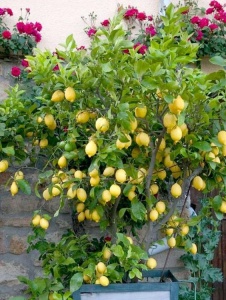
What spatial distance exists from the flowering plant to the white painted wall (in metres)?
0.07

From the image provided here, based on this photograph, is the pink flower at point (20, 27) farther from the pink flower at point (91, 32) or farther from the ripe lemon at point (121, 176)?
the ripe lemon at point (121, 176)

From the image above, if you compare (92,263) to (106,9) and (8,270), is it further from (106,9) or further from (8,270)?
(106,9)

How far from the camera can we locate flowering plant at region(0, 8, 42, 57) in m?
2.96

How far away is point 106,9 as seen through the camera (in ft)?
10.6

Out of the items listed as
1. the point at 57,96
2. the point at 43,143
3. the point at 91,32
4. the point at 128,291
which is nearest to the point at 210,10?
the point at 91,32

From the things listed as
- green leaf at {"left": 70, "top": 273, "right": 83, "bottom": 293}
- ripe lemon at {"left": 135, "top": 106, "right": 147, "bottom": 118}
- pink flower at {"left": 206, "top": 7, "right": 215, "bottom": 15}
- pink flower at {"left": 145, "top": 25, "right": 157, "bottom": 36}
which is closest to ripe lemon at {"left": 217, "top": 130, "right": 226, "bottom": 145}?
ripe lemon at {"left": 135, "top": 106, "right": 147, "bottom": 118}

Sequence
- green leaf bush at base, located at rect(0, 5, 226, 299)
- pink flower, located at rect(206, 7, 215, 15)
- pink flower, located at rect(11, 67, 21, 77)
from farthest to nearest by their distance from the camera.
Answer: pink flower, located at rect(206, 7, 215, 15) → pink flower, located at rect(11, 67, 21, 77) → green leaf bush at base, located at rect(0, 5, 226, 299)

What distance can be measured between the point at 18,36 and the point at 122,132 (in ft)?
4.77

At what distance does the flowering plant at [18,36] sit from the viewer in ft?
9.72

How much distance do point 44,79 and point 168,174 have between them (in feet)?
2.46

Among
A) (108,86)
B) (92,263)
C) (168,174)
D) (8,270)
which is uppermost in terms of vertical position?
(108,86)

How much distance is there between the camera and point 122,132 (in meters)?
1.84

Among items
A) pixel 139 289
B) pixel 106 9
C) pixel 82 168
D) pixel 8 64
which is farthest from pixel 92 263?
pixel 106 9

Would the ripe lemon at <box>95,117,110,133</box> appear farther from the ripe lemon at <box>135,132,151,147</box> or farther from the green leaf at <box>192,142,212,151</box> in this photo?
the green leaf at <box>192,142,212,151</box>
